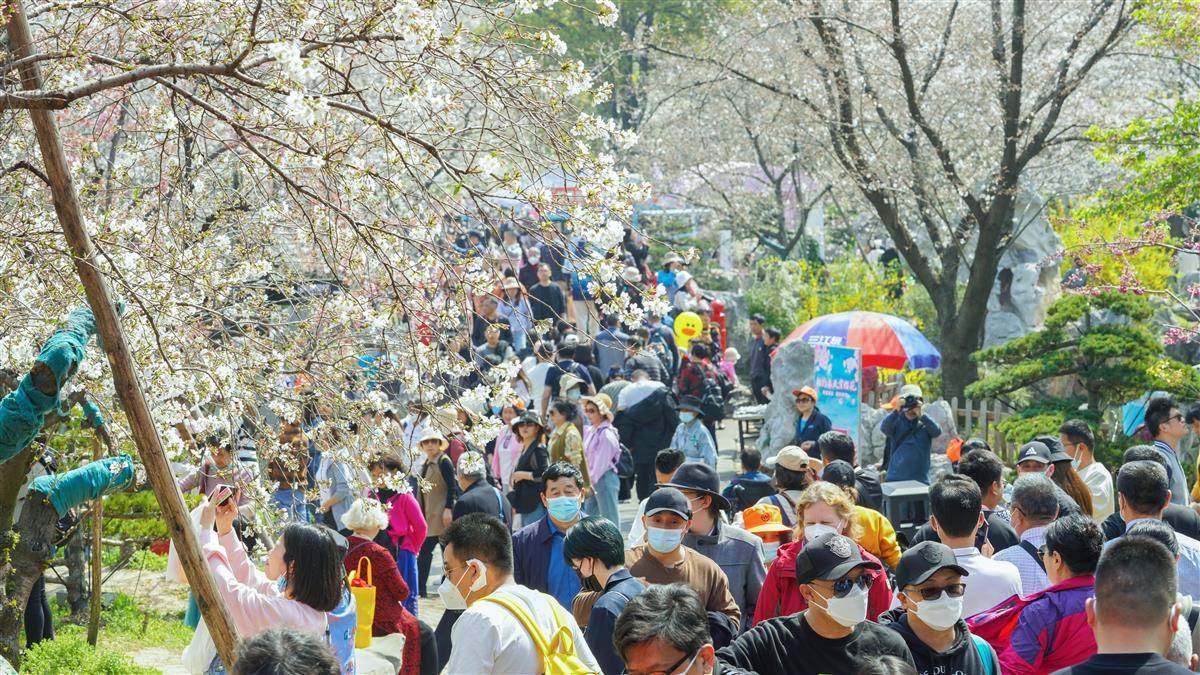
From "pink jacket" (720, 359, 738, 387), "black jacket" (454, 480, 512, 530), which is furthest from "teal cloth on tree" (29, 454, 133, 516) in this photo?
"pink jacket" (720, 359, 738, 387)

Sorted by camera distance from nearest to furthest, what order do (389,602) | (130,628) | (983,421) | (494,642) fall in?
1. (494,642)
2. (389,602)
3. (130,628)
4. (983,421)

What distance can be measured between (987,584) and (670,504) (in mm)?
1451

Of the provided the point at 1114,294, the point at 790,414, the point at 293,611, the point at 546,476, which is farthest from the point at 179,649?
the point at 1114,294

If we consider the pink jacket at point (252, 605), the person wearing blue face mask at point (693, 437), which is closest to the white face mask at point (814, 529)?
the pink jacket at point (252, 605)

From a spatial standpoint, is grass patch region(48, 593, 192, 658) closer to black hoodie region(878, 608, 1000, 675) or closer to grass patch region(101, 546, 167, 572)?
grass patch region(101, 546, 167, 572)

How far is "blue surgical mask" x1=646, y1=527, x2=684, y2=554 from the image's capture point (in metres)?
5.89

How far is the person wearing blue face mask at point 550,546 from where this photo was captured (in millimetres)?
7094

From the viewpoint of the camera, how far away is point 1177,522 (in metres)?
6.65

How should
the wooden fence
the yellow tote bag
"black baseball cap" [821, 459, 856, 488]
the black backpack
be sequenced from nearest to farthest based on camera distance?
1. the yellow tote bag
2. "black baseball cap" [821, 459, 856, 488]
3. the black backpack
4. the wooden fence

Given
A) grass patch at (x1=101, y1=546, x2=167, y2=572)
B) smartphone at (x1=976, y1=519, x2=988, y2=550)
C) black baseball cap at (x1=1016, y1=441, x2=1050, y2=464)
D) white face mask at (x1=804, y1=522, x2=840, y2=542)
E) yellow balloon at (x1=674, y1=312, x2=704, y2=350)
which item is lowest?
grass patch at (x1=101, y1=546, x2=167, y2=572)

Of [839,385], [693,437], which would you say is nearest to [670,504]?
[693,437]

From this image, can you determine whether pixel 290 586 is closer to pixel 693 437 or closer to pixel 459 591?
pixel 459 591

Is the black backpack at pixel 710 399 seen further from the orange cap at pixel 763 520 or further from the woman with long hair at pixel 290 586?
the woman with long hair at pixel 290 586

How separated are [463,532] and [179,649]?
17.0ft
